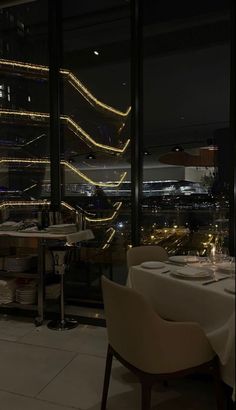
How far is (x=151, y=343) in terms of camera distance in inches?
71.1

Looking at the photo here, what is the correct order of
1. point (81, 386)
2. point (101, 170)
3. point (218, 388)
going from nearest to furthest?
point (218, 388) → point (81, 386) → point (101, 170)

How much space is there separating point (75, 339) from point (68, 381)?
2.32 ft

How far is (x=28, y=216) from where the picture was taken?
4324 millimetres

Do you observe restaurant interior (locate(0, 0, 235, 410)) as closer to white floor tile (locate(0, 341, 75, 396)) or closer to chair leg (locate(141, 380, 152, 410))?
white floor tile (locate(0, 341, 75, 396))

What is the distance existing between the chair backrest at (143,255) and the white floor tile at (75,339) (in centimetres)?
80


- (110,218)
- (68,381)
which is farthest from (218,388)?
(110,218)

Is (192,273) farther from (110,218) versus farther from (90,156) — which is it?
(90,156)

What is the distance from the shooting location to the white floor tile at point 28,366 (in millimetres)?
2469

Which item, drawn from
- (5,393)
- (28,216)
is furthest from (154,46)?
(5,393)

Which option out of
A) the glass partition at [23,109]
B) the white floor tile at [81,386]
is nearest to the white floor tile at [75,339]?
the white floor tile at [81,386]

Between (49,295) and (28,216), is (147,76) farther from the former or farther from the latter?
(49,295)

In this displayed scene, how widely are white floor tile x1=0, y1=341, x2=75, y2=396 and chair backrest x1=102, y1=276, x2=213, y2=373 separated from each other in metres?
0.92

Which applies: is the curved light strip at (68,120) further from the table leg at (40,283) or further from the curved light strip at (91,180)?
the table leg at (40,283)

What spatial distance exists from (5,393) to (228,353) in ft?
4.90
